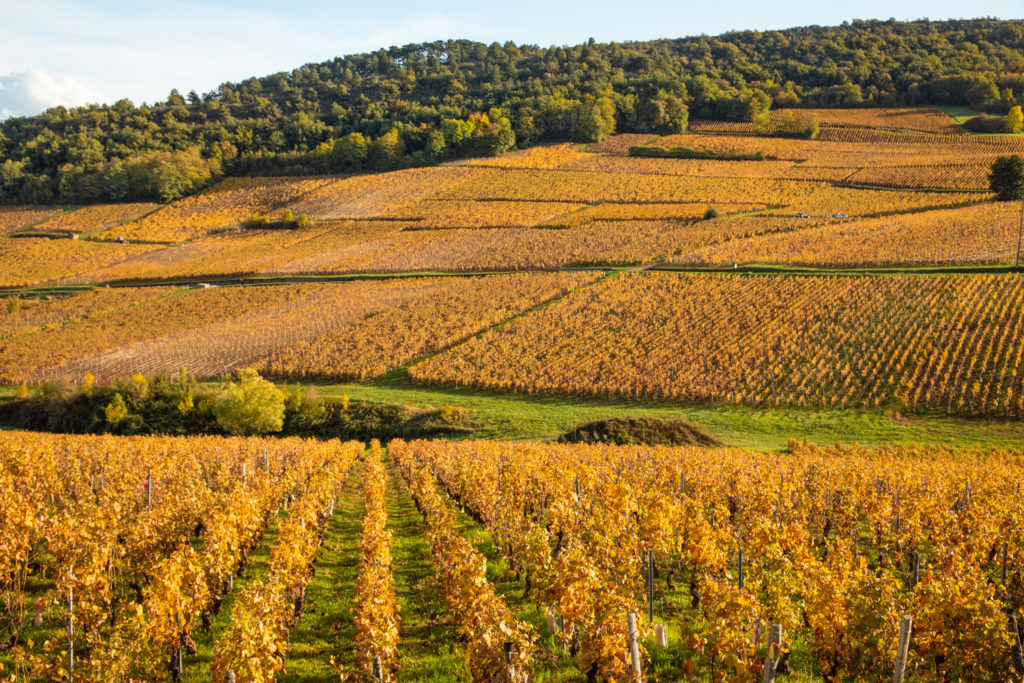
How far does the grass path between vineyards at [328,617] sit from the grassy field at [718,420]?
16247mm

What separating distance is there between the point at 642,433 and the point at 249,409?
2046 cm

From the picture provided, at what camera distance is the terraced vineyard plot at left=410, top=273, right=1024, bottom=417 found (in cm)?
3372

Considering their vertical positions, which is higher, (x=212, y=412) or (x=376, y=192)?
(x=376, y=192)

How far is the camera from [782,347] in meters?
39.3

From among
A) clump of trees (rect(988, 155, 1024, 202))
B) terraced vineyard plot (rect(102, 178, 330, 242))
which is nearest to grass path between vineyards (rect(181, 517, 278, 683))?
terraced vineyard plot (rect(102, 178, 330, 242))

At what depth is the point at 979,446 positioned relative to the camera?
27375 mm

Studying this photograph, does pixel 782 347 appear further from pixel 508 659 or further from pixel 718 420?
pixel 508 659

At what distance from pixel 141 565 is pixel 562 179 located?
94.5m

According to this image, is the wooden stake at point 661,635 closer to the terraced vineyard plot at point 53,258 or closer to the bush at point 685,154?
the terraced vineyard plot at point 53,258

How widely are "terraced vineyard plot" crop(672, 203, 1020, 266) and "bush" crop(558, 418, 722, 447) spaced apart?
32.6 m

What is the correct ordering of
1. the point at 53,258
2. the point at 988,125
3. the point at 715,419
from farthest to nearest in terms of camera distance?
the point at 988,125 < the point at 53,258 < the point at 715,419

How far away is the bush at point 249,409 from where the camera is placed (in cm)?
3500

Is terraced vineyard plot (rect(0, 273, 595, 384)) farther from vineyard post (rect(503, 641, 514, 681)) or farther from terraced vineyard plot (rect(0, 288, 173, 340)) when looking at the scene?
vineyard post (rect(503, 641, 514, 681))

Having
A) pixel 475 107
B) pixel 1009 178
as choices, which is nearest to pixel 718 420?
pixel 1009 178
